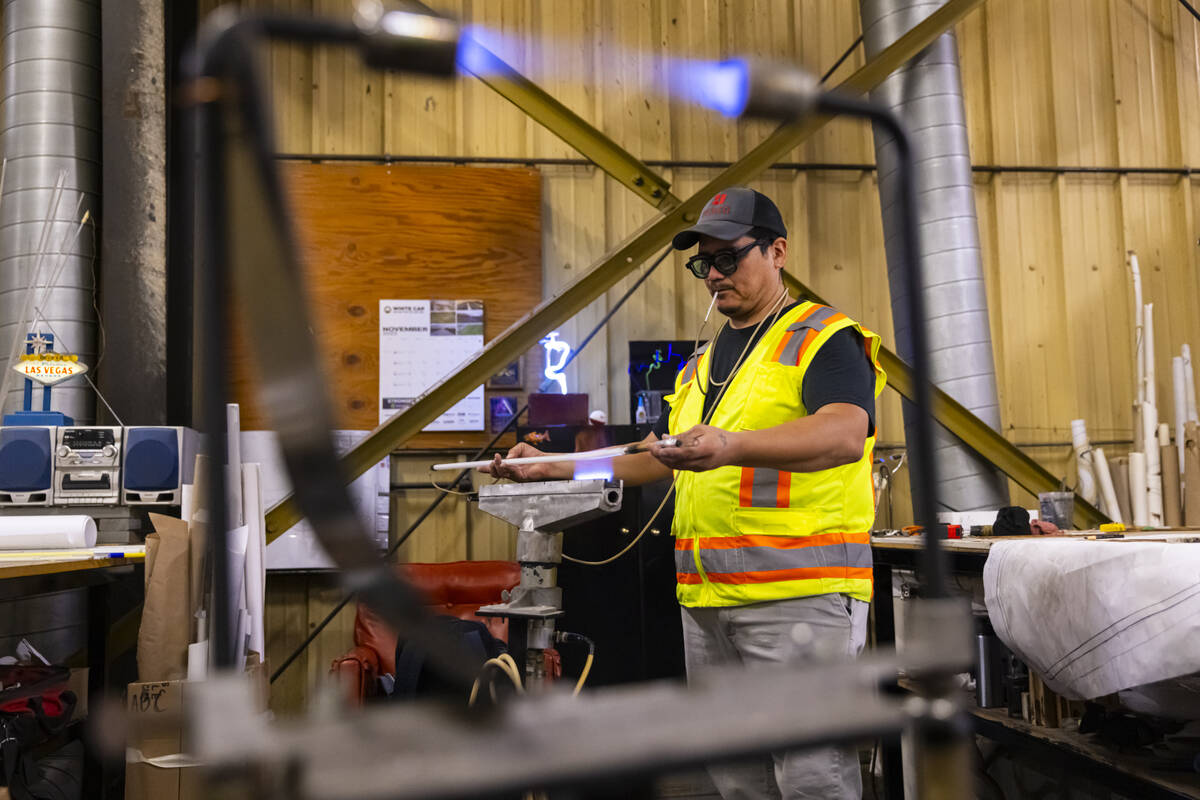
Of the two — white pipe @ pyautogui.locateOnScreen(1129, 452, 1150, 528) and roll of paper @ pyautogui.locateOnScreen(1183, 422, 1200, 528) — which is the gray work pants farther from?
white pipe @ pyautogui.locateOnScreen(1129, 452, 1150, 528)

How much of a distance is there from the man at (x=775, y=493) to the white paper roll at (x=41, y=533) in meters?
1.64

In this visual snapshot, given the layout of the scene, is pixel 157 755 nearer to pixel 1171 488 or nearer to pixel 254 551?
pixel 254 551

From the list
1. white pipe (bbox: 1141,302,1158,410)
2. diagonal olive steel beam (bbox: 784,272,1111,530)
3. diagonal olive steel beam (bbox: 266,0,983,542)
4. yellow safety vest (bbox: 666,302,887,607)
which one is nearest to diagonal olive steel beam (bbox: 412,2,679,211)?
diagonal olive steel beam (bbox: 266,0,983,542)

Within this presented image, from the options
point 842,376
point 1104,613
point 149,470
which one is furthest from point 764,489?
point 149,470

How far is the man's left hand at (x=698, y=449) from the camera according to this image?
5.23ft

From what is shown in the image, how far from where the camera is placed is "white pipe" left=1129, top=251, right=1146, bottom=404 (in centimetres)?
483

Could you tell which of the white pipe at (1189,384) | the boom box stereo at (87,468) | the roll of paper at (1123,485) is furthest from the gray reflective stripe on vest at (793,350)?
the white pipe at (1189,384)

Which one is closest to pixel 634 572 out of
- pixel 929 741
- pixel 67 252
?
pixel 67 252

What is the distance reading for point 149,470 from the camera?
10.6ft

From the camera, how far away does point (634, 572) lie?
400 centimetres

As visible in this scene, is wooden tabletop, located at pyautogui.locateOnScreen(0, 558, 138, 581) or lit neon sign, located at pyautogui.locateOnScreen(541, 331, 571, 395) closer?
wooden tabletop, located at pyautogui.locateOnScreen(0, 558, 138, 581)

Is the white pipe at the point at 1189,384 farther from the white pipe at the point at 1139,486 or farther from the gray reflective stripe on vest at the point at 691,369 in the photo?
the gray reflective stripe on vest at the point at 691,369

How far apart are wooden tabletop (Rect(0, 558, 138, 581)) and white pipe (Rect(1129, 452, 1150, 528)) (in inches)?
174

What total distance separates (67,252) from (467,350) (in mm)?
1806
